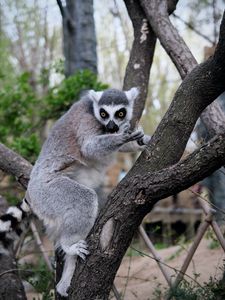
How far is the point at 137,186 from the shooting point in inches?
119

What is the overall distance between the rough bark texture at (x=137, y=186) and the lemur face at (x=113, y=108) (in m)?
0.98

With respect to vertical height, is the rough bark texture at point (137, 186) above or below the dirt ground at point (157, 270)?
above

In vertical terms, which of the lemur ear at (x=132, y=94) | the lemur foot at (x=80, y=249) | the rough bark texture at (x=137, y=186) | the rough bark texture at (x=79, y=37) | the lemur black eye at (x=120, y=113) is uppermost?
the rough bark texture at (x=79, y=37)

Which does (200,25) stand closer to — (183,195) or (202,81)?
(183,195)

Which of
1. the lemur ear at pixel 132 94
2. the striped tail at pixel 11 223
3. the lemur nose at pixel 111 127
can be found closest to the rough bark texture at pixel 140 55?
the lemur ear at pixel 132 94

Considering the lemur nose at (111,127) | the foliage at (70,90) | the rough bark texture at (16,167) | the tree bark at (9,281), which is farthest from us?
the foliage at (70,90)

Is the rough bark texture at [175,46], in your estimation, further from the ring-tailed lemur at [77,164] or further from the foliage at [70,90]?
the foliage at [70,90]

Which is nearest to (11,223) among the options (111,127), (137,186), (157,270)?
(111,127)

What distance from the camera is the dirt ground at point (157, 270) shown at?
5.76m

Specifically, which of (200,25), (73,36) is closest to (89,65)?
(73,36)

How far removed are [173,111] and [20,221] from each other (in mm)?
1757

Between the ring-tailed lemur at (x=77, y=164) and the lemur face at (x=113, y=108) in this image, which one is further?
the lemur face at (x=113, y=108)

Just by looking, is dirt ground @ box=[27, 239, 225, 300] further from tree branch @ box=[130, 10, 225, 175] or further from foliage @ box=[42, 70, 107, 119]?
tree branch @ box=[130, 10, 225, 175]

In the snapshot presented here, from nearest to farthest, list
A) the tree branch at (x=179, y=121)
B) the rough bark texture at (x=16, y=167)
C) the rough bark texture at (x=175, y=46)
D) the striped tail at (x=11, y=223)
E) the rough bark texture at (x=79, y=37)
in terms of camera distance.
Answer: the tree branch at (x=179, y=121) → the striped tail at (x=11, y=223) → the rough bark texture at (x=175, y=46) → the rough bark texture at (x=16, y=167) → the rough bark texture at (x=79, y=37)
